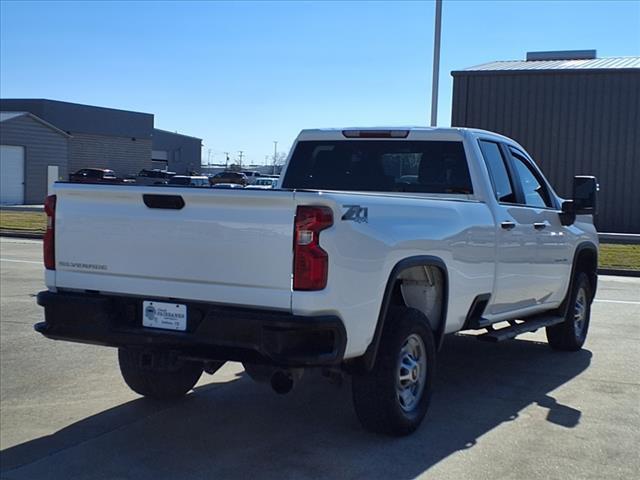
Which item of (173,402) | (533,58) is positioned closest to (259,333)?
(173,402)

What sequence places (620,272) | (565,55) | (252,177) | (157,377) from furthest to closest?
(252,177), (565,55), (620,272), (157,377)

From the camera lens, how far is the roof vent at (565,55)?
32.8 metres

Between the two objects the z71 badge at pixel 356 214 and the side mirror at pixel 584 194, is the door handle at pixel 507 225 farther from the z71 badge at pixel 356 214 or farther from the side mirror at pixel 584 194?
the z71 badge at pixel 356 214

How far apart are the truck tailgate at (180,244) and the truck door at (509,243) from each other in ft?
8.38

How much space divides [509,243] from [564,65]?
24360 millimetres

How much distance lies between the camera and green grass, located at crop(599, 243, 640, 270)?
679 inches

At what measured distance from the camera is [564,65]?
2906 centimetres

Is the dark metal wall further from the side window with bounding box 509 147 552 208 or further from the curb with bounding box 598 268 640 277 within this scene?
the side window with bounding box 509 147 552 208

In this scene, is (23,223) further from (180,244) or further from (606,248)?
(180,244)

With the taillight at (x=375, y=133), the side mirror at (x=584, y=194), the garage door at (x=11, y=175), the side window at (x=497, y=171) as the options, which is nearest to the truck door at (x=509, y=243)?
the side window at (x=497, y=171)

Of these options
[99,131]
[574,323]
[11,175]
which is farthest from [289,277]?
[99,131]

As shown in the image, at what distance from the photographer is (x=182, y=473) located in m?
4.80

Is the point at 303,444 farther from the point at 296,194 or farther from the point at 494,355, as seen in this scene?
the point at 494,355

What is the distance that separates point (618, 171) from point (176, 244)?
25.4 m
